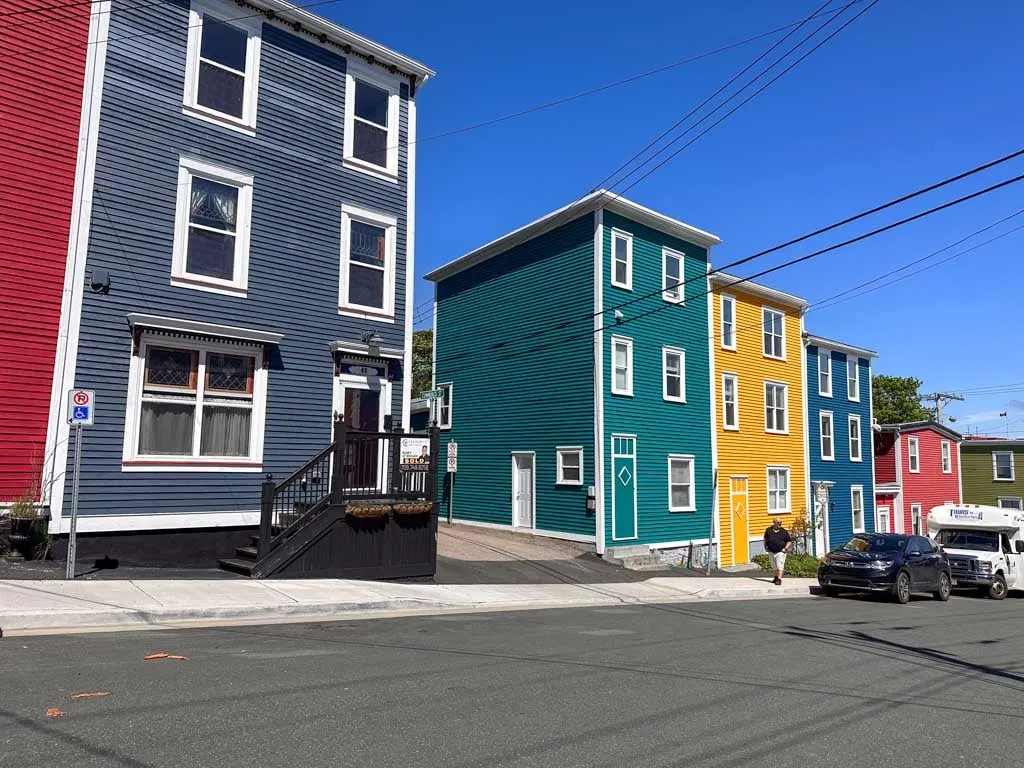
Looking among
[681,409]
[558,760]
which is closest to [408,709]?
[558,760]

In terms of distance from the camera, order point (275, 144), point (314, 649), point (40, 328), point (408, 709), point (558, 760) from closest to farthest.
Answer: point (558, 760) < point (408, 709) < point (314, 649) < point (40, 328) < point (275, 144)

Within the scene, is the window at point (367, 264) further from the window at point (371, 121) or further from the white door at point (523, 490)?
the white door at point (523, 490)

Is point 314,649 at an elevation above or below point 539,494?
below

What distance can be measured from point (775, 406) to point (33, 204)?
83.0ft

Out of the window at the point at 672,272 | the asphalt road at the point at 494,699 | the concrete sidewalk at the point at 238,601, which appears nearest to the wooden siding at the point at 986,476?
the window at the point at 672,272

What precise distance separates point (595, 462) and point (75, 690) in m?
16.7

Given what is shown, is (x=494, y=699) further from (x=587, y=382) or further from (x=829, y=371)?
(x=829, y=371)

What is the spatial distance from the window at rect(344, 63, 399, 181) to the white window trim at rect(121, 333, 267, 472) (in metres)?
4.98

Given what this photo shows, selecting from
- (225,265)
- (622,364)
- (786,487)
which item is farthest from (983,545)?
(225,265)

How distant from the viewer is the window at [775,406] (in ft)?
97.3

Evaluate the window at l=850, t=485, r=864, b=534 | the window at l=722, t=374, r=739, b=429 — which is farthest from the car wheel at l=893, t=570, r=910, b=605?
the window at l=850, t=485, r=864, b=534

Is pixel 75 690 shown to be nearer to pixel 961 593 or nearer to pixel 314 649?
pixel 314 649

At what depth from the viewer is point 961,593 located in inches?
919

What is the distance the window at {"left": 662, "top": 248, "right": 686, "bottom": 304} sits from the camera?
24969 millimetres
